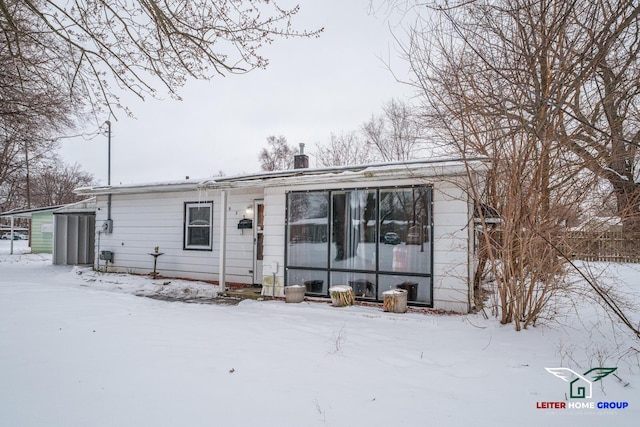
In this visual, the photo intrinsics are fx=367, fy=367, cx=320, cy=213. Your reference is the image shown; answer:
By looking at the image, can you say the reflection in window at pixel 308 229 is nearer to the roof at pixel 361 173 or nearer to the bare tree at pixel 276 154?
the roof at pixel 361 173

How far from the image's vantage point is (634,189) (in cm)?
434

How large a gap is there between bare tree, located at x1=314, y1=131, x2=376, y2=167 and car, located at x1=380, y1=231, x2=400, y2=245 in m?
14.6

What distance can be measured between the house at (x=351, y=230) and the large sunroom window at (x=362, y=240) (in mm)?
17

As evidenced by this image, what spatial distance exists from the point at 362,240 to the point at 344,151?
15.2 meters

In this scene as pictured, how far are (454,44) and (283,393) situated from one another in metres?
4.37

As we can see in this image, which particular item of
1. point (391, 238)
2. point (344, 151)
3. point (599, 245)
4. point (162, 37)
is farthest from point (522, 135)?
point (344, 151)

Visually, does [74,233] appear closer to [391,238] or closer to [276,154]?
[391,238]

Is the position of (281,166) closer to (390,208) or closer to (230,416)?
(390,208)

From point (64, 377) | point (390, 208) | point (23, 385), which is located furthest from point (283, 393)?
point (390, 208)

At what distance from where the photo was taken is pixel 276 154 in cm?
2584

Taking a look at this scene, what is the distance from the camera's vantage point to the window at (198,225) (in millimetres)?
9328

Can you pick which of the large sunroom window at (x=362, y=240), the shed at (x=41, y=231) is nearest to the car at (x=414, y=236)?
the large sunroom window at (x=362, y=240)

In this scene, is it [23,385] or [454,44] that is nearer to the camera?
[23,385]

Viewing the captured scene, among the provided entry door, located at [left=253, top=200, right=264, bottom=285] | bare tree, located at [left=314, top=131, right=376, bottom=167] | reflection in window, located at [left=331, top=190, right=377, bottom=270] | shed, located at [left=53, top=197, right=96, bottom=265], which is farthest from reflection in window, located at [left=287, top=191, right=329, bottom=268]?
bare tree, located at [left=314, top=131, right=376, bottom=167]
